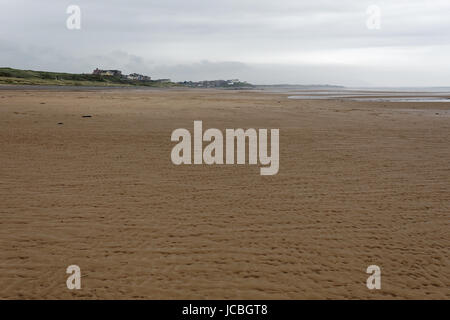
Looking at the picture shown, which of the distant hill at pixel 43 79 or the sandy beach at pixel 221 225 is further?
the distant hill at pixel 43 79

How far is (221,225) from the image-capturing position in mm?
6297

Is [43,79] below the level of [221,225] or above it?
above

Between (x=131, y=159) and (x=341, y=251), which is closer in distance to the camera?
(x=341, y=251)

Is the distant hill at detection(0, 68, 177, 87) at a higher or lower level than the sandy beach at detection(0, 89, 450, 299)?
higher

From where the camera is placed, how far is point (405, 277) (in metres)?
4.79

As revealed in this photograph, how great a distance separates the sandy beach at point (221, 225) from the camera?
4605 mm

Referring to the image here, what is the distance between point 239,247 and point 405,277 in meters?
2.38

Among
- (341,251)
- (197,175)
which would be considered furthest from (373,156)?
(341,251)

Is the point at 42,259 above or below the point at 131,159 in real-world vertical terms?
below

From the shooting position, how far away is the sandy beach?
15.1ft

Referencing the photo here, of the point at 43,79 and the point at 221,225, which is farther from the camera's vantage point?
the point at 43,79

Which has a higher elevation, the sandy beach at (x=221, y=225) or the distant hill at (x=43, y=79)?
the distant hill at (x=43, y=79)

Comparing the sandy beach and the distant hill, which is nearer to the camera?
the sandy beach

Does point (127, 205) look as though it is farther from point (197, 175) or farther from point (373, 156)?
point (373, 156)
